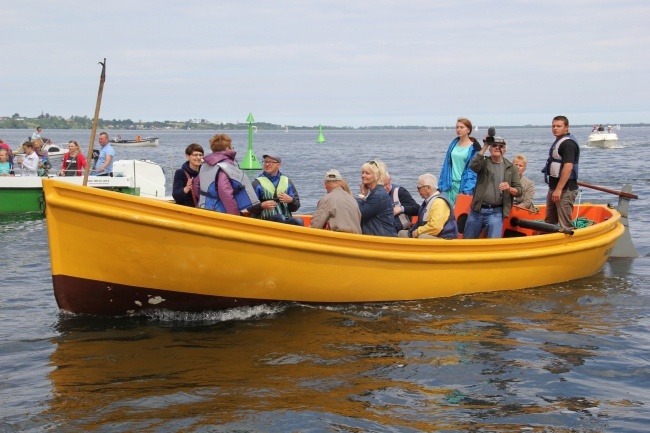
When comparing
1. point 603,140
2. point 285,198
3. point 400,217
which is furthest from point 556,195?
point 603,140

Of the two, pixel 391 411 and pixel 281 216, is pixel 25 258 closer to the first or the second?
pixel 281 216

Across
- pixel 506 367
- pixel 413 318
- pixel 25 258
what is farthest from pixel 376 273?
pixel 25 258

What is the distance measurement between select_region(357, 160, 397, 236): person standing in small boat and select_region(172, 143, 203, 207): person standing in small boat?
6.30 feet

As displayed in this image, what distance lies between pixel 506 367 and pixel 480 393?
0.76 m

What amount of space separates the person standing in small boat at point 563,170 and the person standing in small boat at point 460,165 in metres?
1.06

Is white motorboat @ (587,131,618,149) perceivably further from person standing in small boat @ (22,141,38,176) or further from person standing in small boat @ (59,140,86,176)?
person standing in small boat @ (22,141,38,176)

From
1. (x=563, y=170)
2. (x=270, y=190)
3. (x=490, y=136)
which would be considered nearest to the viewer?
(x=270, y=190)

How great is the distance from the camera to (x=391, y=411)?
236 inches

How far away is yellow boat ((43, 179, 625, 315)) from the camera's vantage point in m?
7.36

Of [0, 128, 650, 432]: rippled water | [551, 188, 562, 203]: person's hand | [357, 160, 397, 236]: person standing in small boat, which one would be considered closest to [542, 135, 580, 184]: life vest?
[551, 188, 562, 203]: person's hand

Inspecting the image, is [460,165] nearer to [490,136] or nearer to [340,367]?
[490,136]

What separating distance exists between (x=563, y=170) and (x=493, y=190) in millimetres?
1078

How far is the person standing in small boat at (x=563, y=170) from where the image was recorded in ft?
32.4

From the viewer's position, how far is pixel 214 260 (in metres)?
7.70
